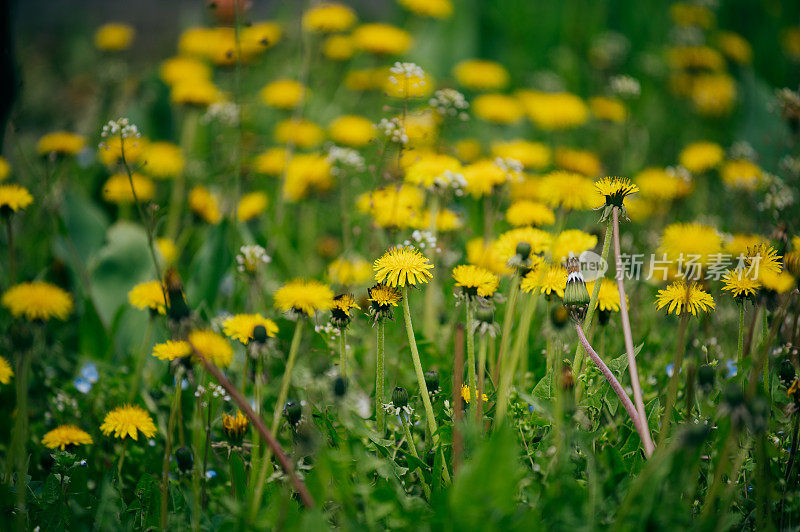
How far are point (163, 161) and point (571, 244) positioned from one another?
1643 millimetres

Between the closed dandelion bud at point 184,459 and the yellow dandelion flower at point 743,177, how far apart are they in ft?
6.45

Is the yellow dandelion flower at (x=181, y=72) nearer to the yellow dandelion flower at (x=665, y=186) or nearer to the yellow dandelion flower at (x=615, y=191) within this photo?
the yellow dandelion flower at (x=665, y=186)

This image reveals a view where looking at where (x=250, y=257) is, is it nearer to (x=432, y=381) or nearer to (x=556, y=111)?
(x=432, y=381)

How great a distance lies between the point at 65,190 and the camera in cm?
230

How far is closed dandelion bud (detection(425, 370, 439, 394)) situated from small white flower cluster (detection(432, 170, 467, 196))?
18.5 inches

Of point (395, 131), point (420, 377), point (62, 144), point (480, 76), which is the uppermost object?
point (395, 131)

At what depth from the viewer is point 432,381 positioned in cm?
129

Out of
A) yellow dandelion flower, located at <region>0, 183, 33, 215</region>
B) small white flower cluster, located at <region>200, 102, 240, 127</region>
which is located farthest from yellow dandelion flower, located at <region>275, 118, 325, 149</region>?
yellow dandelion flower, located at <region>0, 183, 33, 215</region>

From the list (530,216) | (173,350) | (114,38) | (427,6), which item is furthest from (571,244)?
(114,38)

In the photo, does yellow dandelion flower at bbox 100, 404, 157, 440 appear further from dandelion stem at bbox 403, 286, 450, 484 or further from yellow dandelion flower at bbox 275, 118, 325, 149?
yellow dandelion flower at bbox 275, 118, 325, 149

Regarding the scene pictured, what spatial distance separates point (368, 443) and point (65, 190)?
5.47ft

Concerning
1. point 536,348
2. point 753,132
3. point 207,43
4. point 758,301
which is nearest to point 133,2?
point 207,43

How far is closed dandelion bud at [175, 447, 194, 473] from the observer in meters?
1.16

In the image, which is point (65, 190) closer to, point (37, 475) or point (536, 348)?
point (37, 475)
